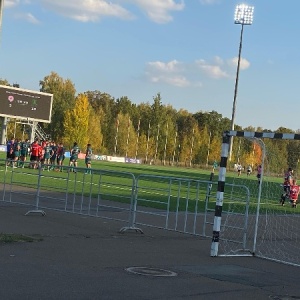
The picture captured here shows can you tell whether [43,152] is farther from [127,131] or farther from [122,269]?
[127,131]

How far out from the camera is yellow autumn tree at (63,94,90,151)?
101800 millimetres

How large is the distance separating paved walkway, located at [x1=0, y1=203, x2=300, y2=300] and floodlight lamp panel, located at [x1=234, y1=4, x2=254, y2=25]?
55875mm

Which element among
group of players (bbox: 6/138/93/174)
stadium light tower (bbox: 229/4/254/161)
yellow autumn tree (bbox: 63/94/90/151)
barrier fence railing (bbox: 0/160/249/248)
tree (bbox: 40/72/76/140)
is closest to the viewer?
barrier fence railing (bbox: 0/160/249/248)

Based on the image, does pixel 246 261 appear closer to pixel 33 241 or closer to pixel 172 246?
pixel 172 246

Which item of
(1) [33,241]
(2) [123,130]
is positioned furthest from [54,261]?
(2) [123,130]

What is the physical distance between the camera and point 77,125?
102188mm

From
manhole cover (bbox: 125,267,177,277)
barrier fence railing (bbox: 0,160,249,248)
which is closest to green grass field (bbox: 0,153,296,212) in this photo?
barrier fence railing (bbox: 0,160,249,248)

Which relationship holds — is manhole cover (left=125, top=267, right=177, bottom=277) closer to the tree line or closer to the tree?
the tree line

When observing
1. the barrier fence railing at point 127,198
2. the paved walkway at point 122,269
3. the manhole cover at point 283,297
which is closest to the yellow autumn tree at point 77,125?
the barrier fence railing at point 127,198

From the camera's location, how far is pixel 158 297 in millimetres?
8555

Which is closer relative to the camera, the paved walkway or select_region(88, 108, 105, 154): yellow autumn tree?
the paved walkway

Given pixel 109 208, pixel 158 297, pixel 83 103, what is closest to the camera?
pixel 158 297

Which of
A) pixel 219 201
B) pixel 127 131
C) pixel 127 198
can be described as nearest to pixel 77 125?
pixel 127 131

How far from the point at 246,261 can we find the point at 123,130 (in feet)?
334
